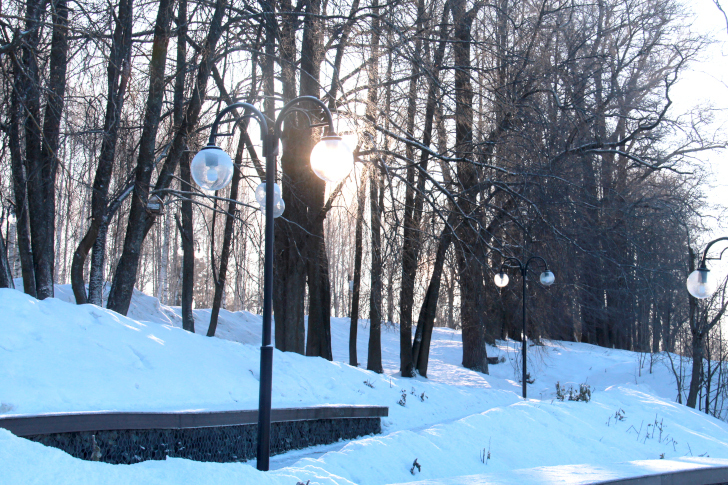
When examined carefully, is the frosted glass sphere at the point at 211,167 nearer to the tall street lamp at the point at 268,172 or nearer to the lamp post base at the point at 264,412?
the tall street lamp at the point at 268,172

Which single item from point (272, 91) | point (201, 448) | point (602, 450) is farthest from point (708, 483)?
point (272, 91)

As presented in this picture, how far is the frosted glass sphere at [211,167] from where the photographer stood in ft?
15.9

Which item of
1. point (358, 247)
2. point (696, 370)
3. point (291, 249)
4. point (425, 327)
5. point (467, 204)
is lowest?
point (696, 370)

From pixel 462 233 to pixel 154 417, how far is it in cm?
985

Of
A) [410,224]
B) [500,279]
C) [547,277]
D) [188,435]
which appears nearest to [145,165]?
[188,435]

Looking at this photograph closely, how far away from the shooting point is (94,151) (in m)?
8.95

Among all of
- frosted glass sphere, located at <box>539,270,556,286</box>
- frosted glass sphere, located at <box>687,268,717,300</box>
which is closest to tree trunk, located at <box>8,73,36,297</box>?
frosted glass sphere, located at <box>687,268,717,300</box>

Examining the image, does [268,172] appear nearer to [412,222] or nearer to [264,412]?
[264,412]

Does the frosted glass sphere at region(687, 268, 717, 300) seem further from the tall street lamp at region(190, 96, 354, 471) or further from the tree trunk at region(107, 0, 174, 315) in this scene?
the tree trunk at region(107, 0, 174, 315)

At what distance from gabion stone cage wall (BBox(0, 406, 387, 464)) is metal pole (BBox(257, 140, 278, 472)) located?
1.30 m

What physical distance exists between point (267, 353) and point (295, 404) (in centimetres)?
323

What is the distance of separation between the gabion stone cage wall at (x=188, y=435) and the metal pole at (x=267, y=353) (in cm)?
130

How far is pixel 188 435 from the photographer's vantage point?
6195 millimetres

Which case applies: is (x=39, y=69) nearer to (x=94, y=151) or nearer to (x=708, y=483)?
(x=94, y=151)
